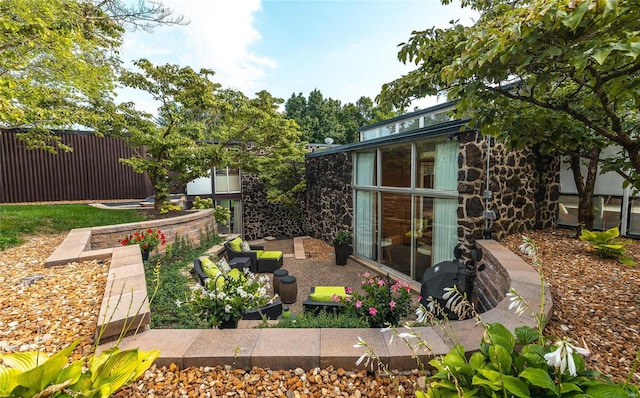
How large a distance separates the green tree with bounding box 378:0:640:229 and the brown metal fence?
14.4 meters

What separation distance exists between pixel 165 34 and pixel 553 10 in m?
7.70

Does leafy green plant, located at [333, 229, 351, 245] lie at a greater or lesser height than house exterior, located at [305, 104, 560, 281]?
lesser

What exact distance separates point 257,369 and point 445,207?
4.89m

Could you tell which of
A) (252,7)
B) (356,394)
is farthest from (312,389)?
(252,7)

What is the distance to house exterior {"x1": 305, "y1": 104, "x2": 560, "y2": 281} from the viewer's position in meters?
5.28

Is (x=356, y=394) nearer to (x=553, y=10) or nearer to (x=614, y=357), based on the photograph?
(x=614, y=357)

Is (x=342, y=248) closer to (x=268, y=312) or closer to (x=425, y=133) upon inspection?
(x=425, y=133)

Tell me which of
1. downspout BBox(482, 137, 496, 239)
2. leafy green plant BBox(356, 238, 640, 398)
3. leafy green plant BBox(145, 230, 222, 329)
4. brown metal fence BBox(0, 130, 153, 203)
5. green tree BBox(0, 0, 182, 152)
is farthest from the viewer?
brown metal fence BBox(0, 130, 153, 203)

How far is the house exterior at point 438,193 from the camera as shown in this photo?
528 cm

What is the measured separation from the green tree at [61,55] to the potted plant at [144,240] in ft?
8.27

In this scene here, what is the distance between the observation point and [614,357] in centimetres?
218

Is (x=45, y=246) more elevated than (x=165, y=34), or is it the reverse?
(x=165, y=34)

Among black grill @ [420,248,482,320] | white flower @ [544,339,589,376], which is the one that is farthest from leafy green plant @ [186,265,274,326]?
white flower @ [544,339,589,376]

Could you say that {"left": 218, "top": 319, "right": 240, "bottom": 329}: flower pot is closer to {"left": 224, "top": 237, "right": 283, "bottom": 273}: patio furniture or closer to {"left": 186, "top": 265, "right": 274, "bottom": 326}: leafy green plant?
{"left": 186, "top": 265, "right": 274, "bottom": 326}: leafy green plant
